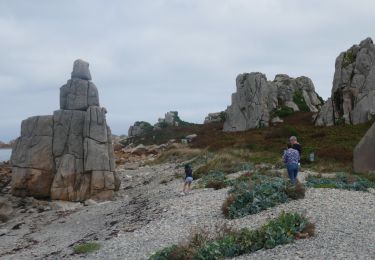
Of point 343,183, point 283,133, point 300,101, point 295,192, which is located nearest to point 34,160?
point 295,192

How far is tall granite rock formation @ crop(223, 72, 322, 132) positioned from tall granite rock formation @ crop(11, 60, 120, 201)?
37099 millimetres

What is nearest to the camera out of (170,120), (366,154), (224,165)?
(366,154)

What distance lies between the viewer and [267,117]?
214 ft

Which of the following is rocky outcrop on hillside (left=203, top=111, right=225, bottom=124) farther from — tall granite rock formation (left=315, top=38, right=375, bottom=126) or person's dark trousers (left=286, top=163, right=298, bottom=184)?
person's dark trousers (left=286, top=163, right=298, bottom=184)

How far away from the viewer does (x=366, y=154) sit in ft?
86.7

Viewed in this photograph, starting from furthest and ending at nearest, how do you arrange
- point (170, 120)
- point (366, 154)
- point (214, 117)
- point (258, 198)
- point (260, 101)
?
1. point (170, 120)
2. point (214, 117)
3. point (260, 101)
4. point (366, 154)
5. point (258, 198)

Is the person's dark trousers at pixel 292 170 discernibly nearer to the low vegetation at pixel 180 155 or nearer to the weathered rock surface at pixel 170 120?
the low vegetation at pixel 180 155

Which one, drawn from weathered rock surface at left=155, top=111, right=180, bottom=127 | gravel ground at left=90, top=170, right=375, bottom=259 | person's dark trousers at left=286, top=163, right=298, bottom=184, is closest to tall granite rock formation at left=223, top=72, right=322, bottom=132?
weathered rock surface at left=155, top=111, right=180, bottom=127

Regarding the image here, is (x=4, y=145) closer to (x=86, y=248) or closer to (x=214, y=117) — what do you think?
(x=214, y=117)

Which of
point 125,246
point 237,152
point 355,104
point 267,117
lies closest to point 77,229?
point 125,246

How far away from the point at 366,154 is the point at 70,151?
62.6 ft

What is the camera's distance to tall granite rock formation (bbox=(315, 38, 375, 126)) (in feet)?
164

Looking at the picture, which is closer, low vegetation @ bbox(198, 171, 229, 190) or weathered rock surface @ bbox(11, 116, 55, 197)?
low vegetation @ bbox(198, 171, 229, 190)

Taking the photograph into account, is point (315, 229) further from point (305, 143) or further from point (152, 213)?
point (305, 143)
